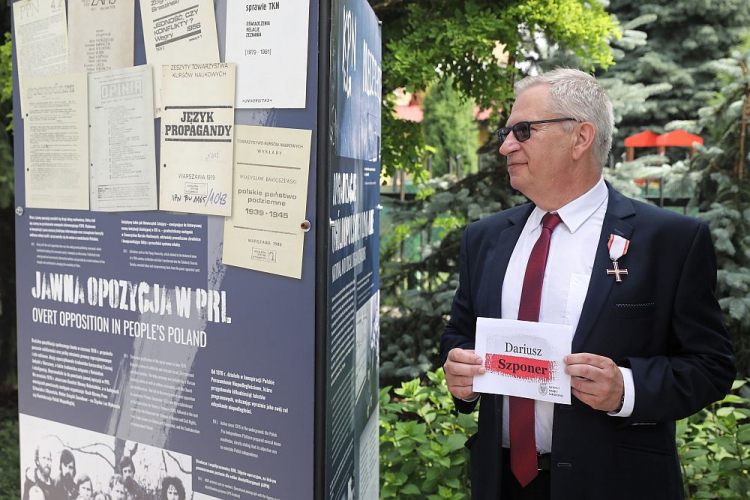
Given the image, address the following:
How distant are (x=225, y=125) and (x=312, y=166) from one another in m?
0.28

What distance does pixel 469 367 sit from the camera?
2234mm

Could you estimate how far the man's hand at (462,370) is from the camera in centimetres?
223

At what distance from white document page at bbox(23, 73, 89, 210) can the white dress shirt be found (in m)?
1.37

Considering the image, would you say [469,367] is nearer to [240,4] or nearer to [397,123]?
[240,4]

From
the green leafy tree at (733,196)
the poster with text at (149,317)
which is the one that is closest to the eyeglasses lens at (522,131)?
the poster with text at (149,317)

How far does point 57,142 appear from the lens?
7.32ft

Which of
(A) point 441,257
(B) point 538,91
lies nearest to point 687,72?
(A) point 441,257

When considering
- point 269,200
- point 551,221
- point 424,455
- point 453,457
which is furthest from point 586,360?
point 453,457

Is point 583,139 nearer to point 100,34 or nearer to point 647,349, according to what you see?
point 647,349

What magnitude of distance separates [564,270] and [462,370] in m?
0.46

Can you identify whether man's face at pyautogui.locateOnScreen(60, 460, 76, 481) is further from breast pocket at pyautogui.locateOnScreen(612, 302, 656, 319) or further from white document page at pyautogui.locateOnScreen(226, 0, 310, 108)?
breast pocket at pyautogui.locateOnScreen(612, 302, 656, 319)

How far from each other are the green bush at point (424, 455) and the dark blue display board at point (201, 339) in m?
1.42

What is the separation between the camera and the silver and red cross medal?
222 cm

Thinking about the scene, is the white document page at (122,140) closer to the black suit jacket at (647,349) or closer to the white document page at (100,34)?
the white document page at (100,34)
